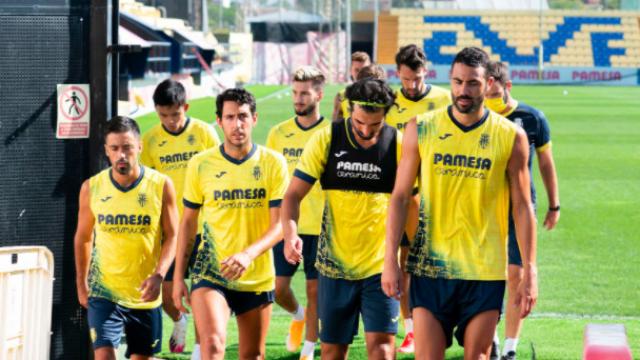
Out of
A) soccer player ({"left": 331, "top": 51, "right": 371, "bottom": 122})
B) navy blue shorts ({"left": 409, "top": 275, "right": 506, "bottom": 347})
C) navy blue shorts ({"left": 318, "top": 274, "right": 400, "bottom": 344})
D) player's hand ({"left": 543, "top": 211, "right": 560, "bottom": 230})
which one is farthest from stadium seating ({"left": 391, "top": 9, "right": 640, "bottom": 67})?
navy blue shorts ({"left": 409, "top": 275, "right": 506, "bottom": 347})

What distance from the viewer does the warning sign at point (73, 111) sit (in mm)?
8227

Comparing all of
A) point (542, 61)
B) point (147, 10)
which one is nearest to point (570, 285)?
point (147, 10)

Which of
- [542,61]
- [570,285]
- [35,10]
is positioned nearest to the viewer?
[35,10]

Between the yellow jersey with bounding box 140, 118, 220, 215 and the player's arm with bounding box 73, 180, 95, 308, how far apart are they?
1.74m

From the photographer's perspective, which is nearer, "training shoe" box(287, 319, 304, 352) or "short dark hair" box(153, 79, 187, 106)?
"short dark hair" box(153, 79, 187, 106)

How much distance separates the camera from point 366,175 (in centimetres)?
699

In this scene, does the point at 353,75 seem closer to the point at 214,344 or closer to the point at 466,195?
the point at 214,344

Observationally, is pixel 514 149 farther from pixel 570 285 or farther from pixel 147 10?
pixel 147 10

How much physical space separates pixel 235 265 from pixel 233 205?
51cm

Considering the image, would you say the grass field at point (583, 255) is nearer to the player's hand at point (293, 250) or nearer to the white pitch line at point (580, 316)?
the white pitch line at point (580, 316)

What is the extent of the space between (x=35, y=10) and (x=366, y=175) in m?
2.62

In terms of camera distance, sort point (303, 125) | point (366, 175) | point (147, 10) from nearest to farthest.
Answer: point (366, 175), point (303, 125), point (147, 10)

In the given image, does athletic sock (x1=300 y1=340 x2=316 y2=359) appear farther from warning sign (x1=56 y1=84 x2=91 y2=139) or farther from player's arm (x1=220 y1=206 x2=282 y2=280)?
warning sign (x1=56 y1=84 x2=91 y2=139)

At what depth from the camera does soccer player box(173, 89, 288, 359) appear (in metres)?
7.09
